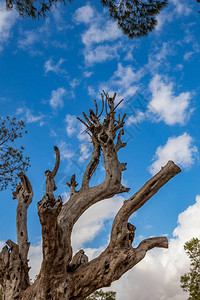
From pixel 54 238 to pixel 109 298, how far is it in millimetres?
18799

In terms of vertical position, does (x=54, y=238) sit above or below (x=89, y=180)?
below

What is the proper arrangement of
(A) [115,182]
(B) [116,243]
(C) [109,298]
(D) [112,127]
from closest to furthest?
(B) [116,243]
(A) [115,182]
(D) [112,127]
(C) [109,298]

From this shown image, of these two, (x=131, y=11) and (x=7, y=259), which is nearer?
(x=7, y=259)

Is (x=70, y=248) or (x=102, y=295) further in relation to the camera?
(x=102, y=295)

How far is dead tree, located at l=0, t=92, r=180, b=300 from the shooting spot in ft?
23.5

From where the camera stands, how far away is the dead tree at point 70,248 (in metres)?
7.17

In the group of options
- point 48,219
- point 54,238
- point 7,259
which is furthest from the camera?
point 7,259

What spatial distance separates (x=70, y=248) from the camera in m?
7.92

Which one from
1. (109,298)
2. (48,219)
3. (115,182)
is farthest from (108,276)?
(109,298)

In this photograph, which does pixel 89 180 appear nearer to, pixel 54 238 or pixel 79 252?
pixel 79 252

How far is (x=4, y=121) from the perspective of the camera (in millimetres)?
11180

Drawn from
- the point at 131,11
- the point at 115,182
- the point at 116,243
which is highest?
the point at 131,11

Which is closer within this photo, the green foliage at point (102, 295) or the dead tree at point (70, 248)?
the dead tree at point (70, 248)

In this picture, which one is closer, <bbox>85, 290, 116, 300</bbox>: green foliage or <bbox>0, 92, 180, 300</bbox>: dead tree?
<bbox>0, 92, 180, 300</bbox>: dead tree
